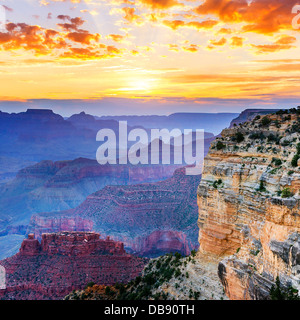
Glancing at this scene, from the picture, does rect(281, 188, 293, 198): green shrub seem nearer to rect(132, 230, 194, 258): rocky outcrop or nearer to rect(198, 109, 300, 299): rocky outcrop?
rect(198, 109, 300, 299): rocky outcrop

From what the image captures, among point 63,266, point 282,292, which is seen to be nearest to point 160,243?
point 63,266

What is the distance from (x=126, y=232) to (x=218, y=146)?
134 feet

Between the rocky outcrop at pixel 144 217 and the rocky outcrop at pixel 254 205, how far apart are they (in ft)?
108

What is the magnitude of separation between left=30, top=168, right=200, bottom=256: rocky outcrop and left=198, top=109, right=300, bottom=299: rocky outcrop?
33010 mm

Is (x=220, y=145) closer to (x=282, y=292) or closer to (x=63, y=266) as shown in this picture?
(x=282, y=292)

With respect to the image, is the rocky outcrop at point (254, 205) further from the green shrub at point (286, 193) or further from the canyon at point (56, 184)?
the canyon at point (56, 184)

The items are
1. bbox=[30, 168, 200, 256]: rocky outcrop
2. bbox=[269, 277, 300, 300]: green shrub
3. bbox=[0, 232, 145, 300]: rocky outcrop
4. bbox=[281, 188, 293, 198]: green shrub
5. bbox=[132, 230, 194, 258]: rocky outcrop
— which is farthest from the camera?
bbox=[30, 168, 200, 256]: rocky outcrop

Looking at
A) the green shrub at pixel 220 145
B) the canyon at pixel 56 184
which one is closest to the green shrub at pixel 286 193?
the green shrub at pixel 220 145

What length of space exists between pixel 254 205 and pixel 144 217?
46424 millimetres

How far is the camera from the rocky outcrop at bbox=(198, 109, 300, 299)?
1345 cm

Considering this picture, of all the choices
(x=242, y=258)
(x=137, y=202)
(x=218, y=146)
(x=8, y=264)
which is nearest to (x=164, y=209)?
(x=137, y=202)

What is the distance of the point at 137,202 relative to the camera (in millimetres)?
63625

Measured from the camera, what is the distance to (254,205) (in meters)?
17.0

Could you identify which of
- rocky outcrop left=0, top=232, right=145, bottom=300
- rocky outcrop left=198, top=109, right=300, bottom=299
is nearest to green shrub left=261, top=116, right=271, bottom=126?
rocky outcrop left=198, top=109, right=300, bottom=299
